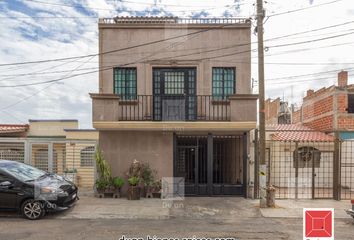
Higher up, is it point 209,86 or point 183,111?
point 209,86

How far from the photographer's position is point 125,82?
13.8m

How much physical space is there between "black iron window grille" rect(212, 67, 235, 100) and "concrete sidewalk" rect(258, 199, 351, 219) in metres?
4.97

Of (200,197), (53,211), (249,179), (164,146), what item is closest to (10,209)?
(53,211)

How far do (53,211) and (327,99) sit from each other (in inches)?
634

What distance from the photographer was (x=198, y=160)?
12.7 metres

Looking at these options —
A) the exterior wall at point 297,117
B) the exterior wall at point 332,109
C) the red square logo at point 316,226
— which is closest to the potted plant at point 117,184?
the red square logo at point 316,226

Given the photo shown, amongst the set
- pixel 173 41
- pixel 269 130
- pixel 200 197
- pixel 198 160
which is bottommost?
pixel 200 197

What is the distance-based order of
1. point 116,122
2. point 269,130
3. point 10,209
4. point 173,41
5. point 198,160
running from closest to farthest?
point 10,209, point 116,122, point 198,160, point 173,41, point 269,130

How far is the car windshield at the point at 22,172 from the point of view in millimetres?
9505

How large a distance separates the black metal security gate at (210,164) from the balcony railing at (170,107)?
1026 mm

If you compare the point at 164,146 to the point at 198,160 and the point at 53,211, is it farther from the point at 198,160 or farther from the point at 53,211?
the point at 53,211

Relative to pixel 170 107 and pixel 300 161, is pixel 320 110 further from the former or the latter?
pixel 170 107

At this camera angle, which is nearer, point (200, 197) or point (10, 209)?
point (10, 209)

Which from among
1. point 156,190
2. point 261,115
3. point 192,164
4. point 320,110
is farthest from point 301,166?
point 156,190
